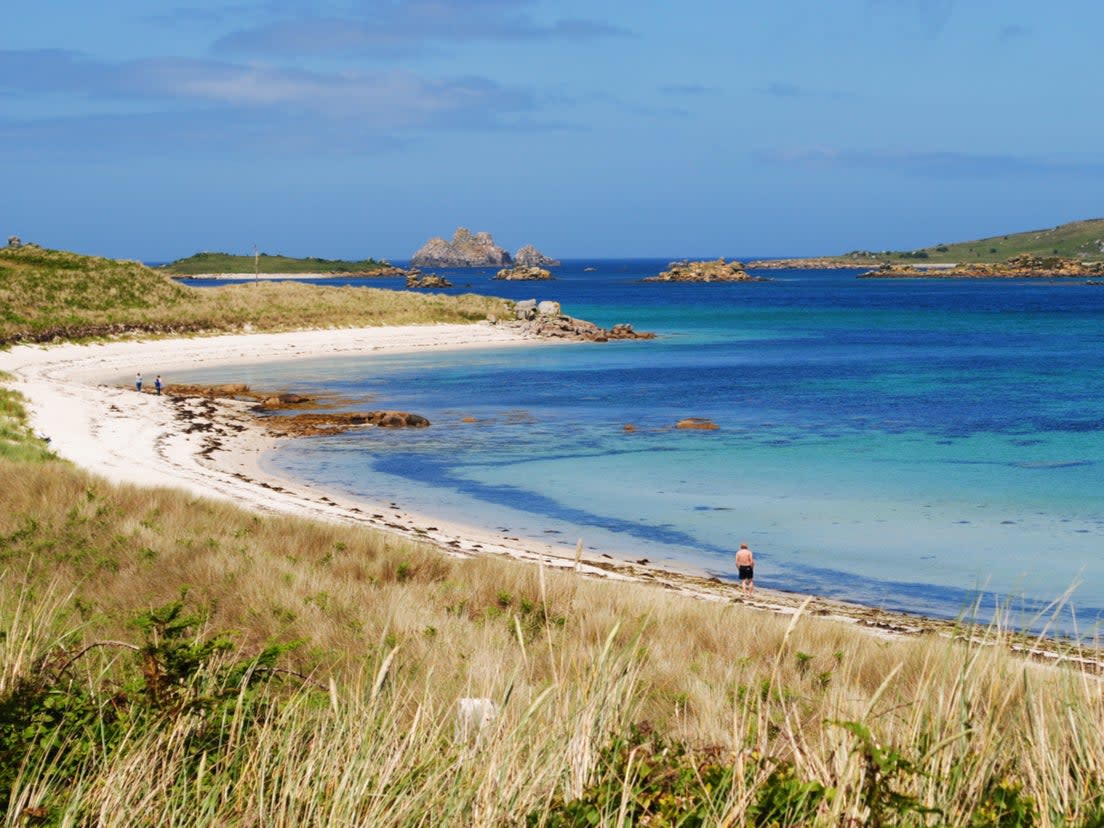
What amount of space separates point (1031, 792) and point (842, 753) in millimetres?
969

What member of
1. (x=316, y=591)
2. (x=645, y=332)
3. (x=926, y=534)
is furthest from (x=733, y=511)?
(x=645, y=332)

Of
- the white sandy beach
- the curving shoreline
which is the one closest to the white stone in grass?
the curving shoreline

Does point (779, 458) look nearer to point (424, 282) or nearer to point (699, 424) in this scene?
point (699, 424)

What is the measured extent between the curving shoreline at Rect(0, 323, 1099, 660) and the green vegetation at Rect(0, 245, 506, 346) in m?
3.34

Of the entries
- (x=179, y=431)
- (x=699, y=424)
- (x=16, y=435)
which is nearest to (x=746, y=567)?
(x=16, y=435)

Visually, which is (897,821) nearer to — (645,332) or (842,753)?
(842,753)

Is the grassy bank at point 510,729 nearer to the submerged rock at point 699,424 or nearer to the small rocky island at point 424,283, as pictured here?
the submerged rock at point 699,424

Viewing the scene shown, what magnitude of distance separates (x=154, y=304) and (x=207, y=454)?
45601mm

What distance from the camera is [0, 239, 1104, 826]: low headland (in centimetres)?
424

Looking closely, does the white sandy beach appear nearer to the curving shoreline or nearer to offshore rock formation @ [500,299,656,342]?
the curving shoreline

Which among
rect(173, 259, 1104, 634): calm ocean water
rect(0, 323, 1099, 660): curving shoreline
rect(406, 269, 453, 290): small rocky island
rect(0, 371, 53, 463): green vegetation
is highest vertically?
rect(406, 269, 453, 290): small rocky island

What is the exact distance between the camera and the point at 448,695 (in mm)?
6500

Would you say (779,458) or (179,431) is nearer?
(779,458)

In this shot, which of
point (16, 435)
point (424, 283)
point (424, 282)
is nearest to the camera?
point (16, 435)
